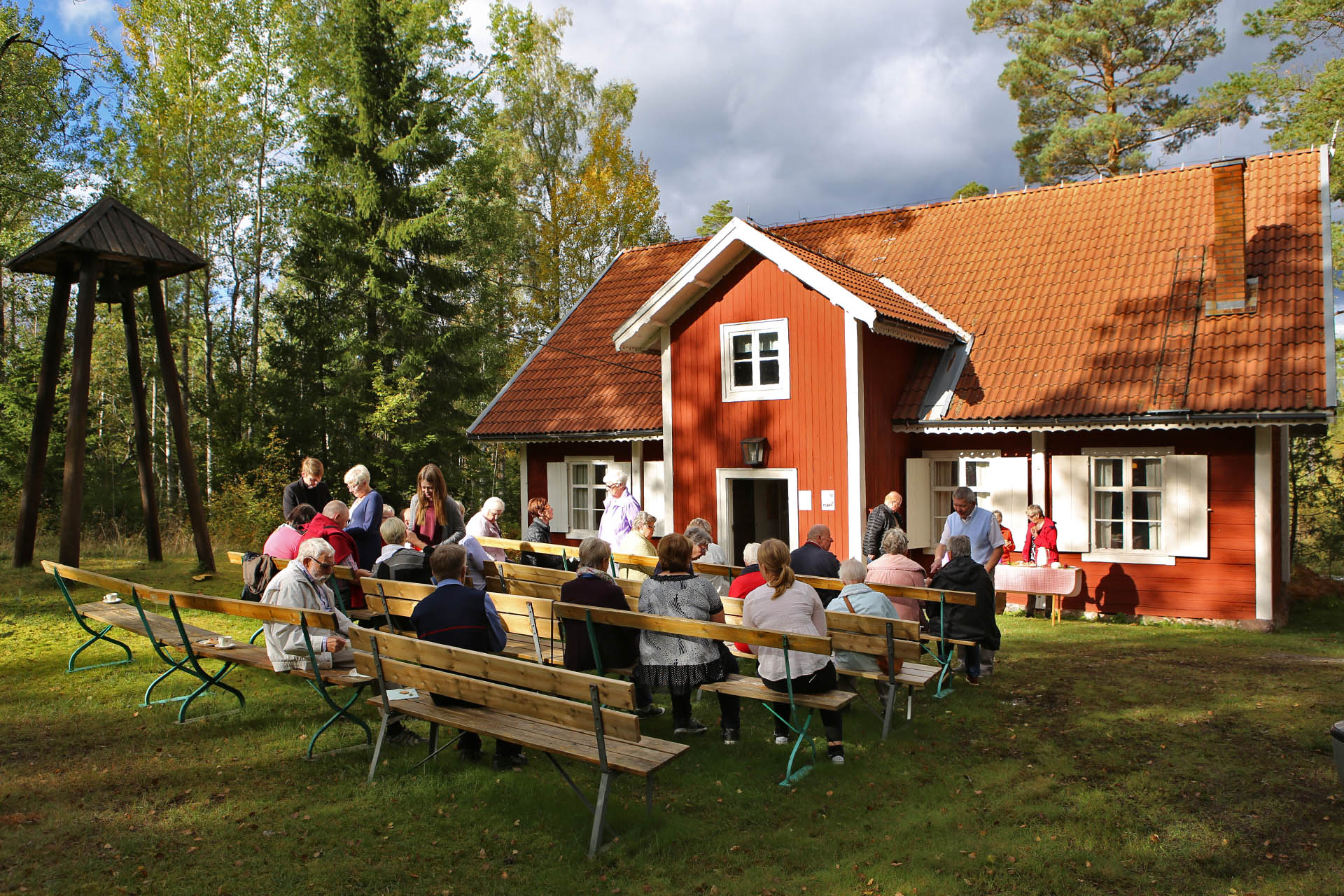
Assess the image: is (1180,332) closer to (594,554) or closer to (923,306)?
(923,306)

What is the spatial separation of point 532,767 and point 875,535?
5864 mm

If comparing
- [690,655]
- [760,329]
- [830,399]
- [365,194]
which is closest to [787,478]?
[830,399]

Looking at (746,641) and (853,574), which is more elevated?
(853,574)

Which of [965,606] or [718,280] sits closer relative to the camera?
[965,606]

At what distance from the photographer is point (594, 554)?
236 inches

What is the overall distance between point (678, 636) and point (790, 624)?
0.69m

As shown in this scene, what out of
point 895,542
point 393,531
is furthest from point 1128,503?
point 393,531

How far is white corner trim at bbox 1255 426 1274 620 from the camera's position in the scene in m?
10.9

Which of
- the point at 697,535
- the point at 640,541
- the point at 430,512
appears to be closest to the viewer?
the point at 697,535

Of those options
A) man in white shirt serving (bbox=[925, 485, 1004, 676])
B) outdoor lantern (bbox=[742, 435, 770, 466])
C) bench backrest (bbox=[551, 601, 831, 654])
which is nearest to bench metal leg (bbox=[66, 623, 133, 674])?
bench backrest (bbox=[551, 601, 831, 654])

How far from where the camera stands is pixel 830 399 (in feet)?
40.9

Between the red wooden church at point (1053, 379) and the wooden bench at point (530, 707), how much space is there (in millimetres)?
8142

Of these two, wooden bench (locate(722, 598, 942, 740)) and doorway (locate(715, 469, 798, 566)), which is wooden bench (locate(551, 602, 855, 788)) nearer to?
wooden bench (locate(722, 598, 942, 740))

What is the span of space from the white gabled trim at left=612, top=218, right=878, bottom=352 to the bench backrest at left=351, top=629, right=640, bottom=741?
840cm
